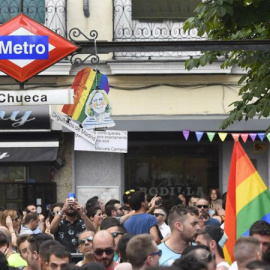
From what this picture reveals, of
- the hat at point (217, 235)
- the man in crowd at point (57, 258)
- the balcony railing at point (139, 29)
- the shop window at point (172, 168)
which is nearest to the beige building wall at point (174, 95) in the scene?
the balcony railing at point (139, 29)

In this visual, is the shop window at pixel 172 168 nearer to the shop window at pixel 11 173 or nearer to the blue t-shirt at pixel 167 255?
the shop window at pixel 11 173

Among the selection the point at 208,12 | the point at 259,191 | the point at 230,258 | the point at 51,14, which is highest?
the point at 51,14

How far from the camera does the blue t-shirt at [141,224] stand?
1266 cm

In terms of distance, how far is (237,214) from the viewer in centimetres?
1188

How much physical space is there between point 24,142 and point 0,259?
11.9 m

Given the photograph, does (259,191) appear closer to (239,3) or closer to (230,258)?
(230,258)

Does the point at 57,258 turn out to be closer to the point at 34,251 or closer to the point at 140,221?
the point at 34,251

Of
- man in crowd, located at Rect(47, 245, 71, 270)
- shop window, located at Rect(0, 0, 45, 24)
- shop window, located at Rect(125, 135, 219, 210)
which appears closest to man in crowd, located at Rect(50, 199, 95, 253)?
man in crowd, located at Rect(47, 245, 71, 270)

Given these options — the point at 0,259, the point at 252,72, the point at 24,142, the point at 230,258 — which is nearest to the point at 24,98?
the point at 0,259

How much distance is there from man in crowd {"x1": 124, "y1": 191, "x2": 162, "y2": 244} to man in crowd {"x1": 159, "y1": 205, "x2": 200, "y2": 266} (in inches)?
80.2

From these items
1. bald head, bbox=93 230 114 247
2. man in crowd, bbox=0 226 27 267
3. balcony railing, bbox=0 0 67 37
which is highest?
balcony railing, bbox=0 0 67 37

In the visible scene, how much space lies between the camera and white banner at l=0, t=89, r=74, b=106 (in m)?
10.1

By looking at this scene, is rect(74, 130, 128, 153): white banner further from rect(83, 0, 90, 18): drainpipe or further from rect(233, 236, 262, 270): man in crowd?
rect(233, 236, 262, 270): man in crowd

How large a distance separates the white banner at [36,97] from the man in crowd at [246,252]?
2.31m
